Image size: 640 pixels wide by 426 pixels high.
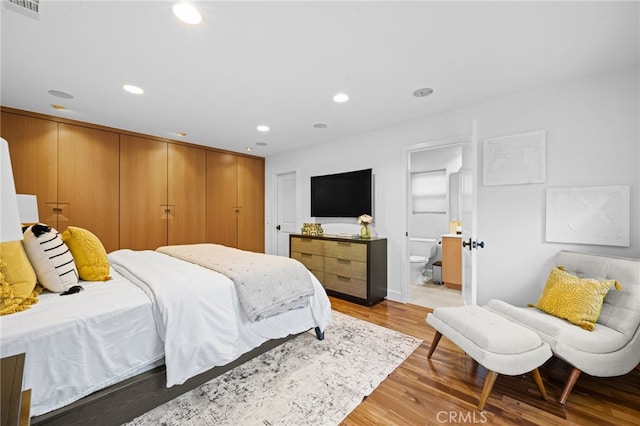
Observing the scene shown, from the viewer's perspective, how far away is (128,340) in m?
1.49

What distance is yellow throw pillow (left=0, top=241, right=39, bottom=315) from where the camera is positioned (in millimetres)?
1357

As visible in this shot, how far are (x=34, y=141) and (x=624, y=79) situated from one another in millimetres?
5921

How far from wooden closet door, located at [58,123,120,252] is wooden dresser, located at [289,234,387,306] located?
2.78m

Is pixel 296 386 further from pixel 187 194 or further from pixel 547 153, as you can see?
pixel 187 194

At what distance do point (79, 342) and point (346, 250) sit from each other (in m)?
2.81

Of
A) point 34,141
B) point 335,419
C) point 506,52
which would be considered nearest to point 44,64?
point 34,141

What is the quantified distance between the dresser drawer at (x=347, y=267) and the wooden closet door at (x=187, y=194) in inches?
90.6

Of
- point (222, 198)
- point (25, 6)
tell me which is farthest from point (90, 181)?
point (25, 6)

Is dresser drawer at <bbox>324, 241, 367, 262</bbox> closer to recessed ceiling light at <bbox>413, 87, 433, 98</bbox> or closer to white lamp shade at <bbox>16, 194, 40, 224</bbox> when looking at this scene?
recessed ceiling light at <bbox>413, 87, 433, 98</bbox>

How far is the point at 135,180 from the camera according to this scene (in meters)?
3.90

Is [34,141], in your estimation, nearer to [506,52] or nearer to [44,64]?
[44,64]

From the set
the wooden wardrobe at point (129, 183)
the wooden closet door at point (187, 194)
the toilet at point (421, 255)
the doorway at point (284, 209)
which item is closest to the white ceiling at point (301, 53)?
the wooden wardrobe at point (129, 183)

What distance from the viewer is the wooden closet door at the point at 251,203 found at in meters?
5.20

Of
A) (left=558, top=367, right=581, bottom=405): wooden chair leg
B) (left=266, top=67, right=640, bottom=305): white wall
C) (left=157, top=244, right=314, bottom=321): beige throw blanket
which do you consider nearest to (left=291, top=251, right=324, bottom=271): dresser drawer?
(left=266, top=67, right=640, bottom=305): white wall
